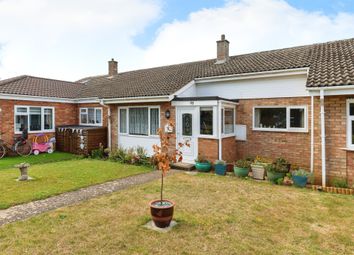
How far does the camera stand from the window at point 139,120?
45.5 feet

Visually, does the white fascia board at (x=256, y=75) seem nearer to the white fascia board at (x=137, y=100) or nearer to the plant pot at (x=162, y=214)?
the white fascia board at (x=137, y=100)

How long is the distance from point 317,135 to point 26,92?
661 inches

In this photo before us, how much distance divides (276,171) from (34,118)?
50.3 ft

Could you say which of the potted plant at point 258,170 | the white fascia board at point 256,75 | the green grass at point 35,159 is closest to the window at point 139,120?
the white fascia board at point 256,75

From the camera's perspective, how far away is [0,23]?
46.3ft

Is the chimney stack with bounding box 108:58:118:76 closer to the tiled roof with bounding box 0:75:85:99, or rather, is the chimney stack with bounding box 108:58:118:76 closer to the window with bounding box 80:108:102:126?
the tiled roof with bounding box 0:75:85:99

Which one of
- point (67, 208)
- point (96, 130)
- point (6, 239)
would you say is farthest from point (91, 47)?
point (6, 239)

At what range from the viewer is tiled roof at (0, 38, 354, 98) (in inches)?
376

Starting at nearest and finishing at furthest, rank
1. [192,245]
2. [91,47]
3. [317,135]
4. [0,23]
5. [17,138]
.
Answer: [192,245] → [317,135] → [0,23] → [17,138] → [91,47]

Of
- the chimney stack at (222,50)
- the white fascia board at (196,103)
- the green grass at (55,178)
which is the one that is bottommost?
the green grass at (55,178)

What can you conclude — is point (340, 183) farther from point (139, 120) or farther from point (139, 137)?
point (139, 120)

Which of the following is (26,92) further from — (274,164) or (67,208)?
(274,164)

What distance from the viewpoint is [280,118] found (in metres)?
11.2

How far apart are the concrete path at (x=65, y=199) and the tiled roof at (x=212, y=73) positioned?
16.7ft
